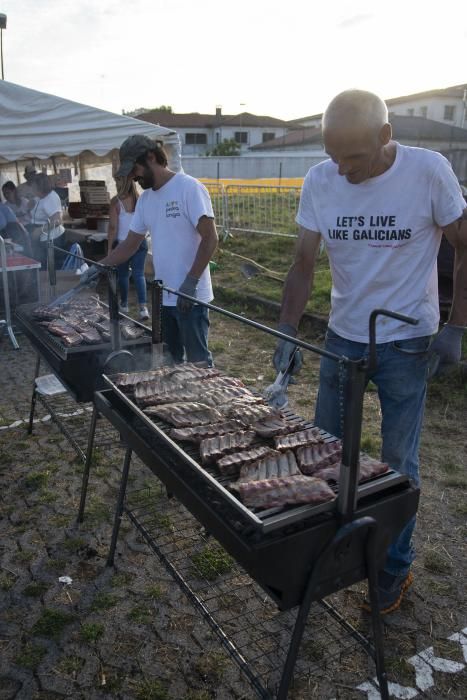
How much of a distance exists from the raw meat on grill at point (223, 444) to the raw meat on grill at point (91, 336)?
1.83 meters

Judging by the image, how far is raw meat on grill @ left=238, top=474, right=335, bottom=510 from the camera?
1862mm

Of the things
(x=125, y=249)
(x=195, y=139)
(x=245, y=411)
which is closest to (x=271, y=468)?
(x=245, y=411)

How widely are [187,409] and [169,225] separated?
6.40 ft

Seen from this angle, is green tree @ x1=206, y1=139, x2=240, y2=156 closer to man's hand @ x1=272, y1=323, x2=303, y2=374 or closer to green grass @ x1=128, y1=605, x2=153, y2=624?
man's hand @ x1=272, y1=323, x2=303, y2=374

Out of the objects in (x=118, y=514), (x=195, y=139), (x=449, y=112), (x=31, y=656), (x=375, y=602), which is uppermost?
(x=449, y=112)

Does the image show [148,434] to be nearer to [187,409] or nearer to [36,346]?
[187,409]

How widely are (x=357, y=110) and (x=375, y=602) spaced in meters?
1.88

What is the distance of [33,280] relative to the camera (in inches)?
310

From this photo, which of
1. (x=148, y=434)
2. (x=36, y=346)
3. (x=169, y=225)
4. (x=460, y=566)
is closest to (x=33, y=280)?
(x=36, y=346)

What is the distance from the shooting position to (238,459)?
2.17m

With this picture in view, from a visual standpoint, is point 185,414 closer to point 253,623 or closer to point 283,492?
point 283,492

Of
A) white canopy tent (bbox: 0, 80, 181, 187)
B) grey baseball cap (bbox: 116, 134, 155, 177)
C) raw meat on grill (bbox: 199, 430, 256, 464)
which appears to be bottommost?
raw meat on grill (bbox: 199, 430, 256, 464)

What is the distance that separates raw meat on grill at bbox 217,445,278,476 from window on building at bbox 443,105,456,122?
62733mm

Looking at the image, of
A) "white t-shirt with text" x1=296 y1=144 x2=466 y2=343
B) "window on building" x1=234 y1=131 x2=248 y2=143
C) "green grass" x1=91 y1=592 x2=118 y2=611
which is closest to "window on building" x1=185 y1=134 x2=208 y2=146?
"window on building" x1=234 y1=131 x2=248 y2=143
